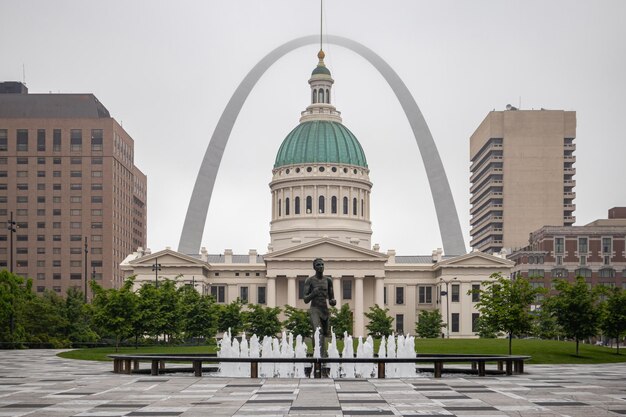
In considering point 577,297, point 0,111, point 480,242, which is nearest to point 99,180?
point 0,111

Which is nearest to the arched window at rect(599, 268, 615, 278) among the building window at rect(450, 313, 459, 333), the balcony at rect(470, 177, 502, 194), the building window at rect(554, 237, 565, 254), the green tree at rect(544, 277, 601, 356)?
the building window at rect(554, 237, 565, 254)

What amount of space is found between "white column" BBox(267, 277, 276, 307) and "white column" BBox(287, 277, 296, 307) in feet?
7.25

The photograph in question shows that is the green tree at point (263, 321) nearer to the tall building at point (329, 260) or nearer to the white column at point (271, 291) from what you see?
the tall building at point (329, 260)

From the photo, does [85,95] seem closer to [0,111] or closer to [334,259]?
[0,111]

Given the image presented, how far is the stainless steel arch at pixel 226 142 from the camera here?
114062 millimetres

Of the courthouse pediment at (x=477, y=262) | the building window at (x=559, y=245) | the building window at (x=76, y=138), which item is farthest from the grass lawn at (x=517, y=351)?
the building window at (x=76, y=138)

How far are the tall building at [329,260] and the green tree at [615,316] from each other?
2140 inches

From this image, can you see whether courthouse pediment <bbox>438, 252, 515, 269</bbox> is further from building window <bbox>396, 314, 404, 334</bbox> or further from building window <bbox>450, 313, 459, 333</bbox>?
building window <bbox>396, 314, 404, 334</bbox>

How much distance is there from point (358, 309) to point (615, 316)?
2706 inches

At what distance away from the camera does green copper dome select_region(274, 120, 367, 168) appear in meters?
161

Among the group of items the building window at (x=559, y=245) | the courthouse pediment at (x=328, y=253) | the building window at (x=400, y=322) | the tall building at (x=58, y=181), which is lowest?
the building window at (x=400, y=322)

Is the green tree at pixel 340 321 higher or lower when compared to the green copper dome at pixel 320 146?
lower

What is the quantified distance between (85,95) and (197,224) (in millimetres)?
66338

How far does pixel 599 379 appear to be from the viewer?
120ft
